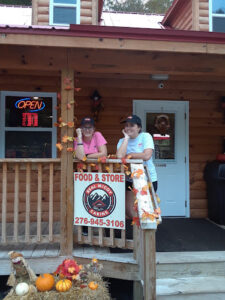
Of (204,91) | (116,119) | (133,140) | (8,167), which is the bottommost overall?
(8,167)

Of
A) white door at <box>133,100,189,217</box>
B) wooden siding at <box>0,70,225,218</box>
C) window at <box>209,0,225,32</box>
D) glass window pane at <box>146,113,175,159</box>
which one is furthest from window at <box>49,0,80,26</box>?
window at <box>209,0,225,32</box>

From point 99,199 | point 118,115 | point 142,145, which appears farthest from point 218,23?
point 99,199

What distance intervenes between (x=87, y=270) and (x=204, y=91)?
381cm

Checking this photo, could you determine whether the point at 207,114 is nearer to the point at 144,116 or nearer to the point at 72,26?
the point at 144,116

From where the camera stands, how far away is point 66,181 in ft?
10.00

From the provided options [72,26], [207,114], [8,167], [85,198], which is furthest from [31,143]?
[207,114]

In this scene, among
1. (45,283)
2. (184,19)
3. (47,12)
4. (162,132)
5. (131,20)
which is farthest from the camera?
(131,20)

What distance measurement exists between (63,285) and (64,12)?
4964mm

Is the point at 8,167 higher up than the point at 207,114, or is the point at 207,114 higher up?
the point at 207,114

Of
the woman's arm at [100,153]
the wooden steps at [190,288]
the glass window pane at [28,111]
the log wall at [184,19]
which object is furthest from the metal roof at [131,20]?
the wooden steps at [190,288]

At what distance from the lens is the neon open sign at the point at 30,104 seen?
15.2 ft

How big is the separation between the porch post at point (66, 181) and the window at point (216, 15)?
3.99 metres

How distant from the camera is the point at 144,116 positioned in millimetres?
4895

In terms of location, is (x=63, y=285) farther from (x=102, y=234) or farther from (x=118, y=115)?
(x=118, y=115)
